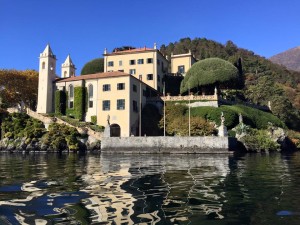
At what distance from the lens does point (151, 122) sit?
6016cm

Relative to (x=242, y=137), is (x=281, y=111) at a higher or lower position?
higher

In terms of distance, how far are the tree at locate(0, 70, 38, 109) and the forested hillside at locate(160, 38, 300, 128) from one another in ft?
154

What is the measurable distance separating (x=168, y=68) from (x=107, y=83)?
2606 centimetres

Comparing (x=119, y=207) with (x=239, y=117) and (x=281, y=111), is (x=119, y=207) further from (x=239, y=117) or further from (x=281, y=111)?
(x=281, y=111)

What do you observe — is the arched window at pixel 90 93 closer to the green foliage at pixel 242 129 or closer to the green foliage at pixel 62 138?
the green foliage at pixel 62 138

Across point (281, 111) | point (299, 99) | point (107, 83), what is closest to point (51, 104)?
point (107, 83)

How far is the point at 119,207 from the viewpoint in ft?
34.0

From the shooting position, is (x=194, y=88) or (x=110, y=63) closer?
(x=194, y=88)

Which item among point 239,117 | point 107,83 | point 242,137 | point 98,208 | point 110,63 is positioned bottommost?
point 98,208

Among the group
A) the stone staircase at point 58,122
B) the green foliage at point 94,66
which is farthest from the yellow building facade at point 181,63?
the stone staircase at point 58,122

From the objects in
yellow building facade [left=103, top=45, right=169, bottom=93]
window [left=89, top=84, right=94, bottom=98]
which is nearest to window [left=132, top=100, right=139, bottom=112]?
window [left=89, top=84, right=94, bottom=98]

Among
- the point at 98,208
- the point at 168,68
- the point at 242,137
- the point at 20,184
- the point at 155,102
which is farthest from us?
the point at 168,68

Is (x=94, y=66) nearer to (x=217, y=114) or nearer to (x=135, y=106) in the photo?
(x=135, y=106)

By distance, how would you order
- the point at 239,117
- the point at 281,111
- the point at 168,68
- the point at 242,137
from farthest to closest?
1. the point at 168,68
2. the point at 281,111
3. the point at 239,117
4. the point at 242,137
